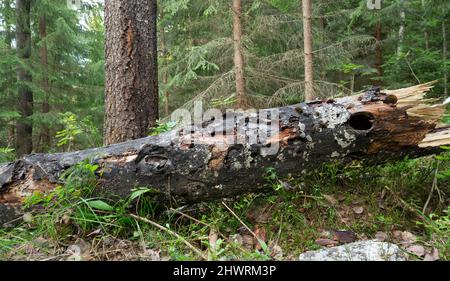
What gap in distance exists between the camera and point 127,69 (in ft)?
12.1

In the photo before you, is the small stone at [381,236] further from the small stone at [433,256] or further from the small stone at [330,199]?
the small stone at [330,199]

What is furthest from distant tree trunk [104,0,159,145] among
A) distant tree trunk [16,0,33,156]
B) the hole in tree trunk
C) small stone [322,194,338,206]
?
distant tree trunk [16,0,33,156]

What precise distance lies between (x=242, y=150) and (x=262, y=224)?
26.0 inches

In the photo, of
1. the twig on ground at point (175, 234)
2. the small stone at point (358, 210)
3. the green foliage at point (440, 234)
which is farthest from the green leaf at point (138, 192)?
the green foliage at point (440, 234)

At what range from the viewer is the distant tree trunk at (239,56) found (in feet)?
27.9

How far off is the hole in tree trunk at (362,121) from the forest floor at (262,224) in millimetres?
430

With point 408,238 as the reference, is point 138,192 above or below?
above

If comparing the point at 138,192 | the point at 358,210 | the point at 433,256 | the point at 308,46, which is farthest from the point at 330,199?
the point at 308,46

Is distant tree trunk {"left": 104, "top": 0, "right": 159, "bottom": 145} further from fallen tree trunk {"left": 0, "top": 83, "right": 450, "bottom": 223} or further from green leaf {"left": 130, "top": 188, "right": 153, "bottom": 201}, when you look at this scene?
green leaf {"left": 130, "top": 188, "right": 153, "bottom": 201}

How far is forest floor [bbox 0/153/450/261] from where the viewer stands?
7.10 ft

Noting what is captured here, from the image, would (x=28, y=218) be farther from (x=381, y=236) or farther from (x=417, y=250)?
(x=417, y=250)

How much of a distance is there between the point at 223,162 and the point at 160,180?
55cm

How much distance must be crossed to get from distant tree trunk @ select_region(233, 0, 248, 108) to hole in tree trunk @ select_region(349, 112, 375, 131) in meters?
5.89

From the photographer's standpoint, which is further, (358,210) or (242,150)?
(358,210)
